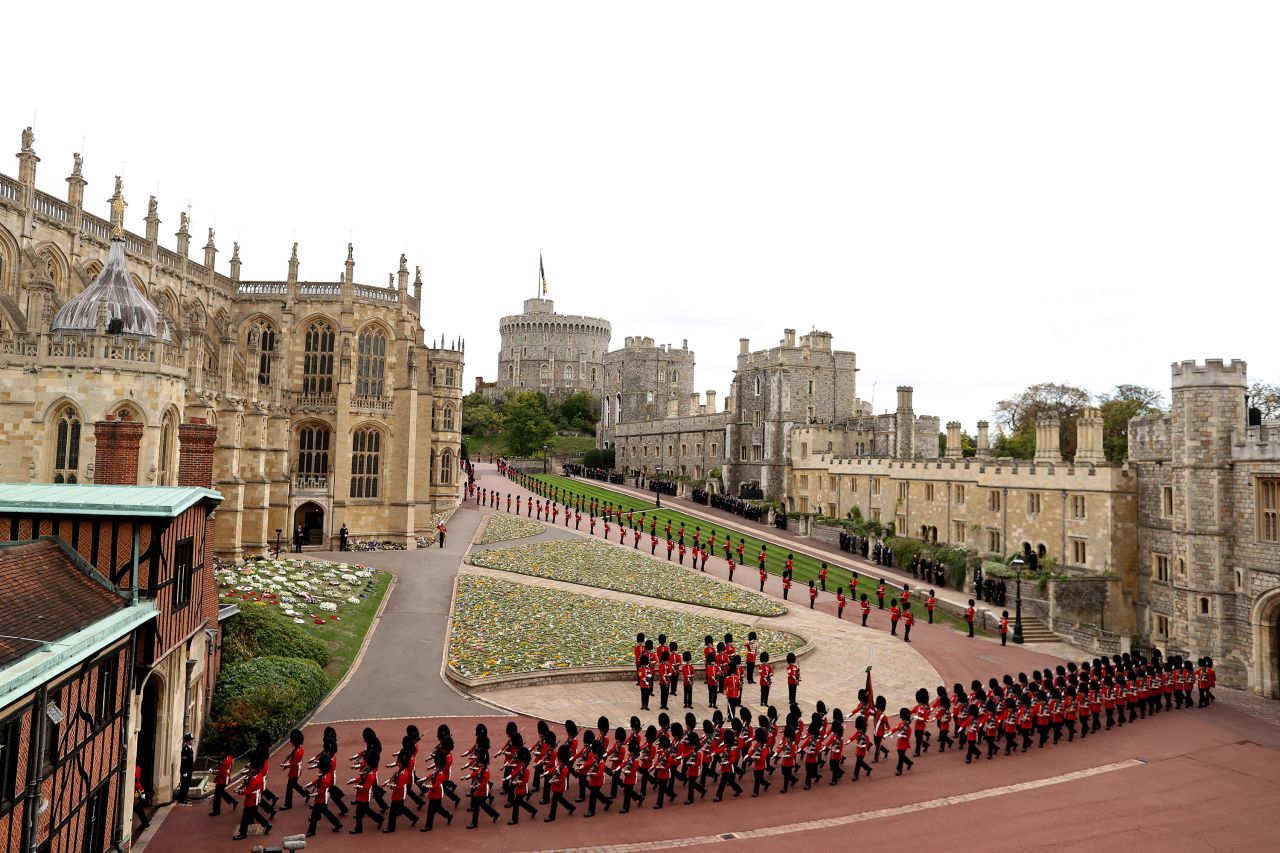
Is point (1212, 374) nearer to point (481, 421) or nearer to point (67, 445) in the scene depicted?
point (67, 445)

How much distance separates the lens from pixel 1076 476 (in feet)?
119

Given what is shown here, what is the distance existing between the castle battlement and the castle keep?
99.4 feet

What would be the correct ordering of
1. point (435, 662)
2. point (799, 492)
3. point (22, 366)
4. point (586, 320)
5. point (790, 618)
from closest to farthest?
point (435, 662)
point (22, 366)
point (790, 618)
point (799, 492)
point (586, 320)

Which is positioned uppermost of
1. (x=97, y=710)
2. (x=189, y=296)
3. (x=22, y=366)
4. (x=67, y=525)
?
(x=189, y=296)

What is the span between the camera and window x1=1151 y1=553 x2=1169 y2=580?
3331 cm

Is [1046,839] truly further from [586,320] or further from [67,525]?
[586,320]

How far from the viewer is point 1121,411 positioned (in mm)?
58844

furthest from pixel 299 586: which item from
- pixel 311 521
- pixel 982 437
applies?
pixel 982 437

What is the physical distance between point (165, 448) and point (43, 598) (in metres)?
19.1

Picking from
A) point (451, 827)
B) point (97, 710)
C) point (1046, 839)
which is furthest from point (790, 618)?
point (97, 710)

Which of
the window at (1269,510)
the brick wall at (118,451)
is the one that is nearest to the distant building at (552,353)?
the window at (1269,510)

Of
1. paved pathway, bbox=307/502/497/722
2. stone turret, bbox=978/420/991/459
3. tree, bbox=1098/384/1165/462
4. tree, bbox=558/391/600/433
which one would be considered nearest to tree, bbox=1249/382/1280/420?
tree, bbox=1098/384/1165/462

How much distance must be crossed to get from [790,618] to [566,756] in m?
17.5

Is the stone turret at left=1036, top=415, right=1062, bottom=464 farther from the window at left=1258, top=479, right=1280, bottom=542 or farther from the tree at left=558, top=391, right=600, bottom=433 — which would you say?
the tree at left=558, top=391, right=600, bottom=433
